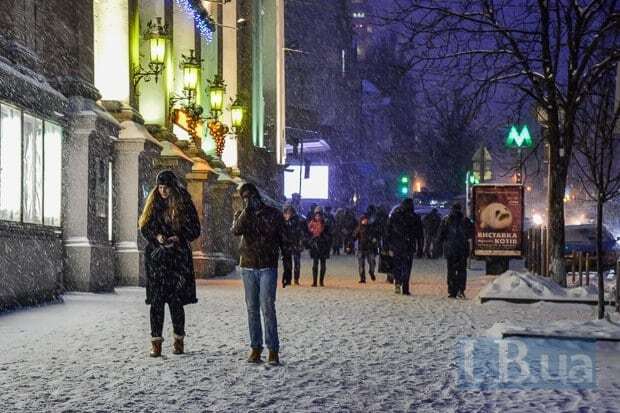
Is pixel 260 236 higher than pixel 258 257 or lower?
higher

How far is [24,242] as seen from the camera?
14742 mm

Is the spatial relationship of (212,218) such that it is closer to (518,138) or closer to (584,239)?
(518,138)

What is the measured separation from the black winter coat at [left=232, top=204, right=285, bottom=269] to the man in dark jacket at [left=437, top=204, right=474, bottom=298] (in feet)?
30.9

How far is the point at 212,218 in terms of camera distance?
27.7 m

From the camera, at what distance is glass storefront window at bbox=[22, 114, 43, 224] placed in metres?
15.2

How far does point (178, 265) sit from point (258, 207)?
1.04m

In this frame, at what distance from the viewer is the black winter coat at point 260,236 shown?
359 inches

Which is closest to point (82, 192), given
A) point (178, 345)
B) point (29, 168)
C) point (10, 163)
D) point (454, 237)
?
point (29, 168)

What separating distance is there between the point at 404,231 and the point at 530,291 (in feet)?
10.2

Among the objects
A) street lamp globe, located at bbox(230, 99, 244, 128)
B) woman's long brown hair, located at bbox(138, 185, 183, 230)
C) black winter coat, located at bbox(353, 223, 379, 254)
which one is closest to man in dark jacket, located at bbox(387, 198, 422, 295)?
black winter coat, located at bbox(353, 223, 379, 254)

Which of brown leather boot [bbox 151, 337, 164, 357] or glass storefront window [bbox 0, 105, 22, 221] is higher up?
glass storefront window [bbox 0, 105, 22, 221]

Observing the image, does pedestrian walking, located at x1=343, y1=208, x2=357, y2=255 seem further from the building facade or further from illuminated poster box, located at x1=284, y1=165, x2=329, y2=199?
illuminated poster box, located at x1=284, y1=165, x2=329, y2=199

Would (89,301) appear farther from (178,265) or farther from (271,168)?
(271,168)

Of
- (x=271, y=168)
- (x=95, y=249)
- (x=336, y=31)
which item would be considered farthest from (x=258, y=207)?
(x=336, y=31)
